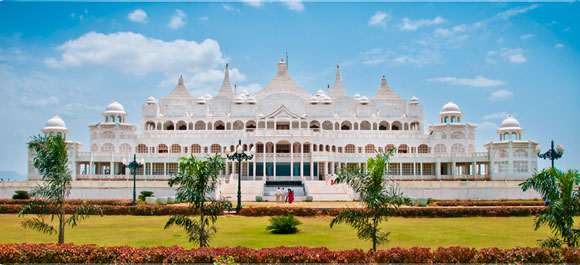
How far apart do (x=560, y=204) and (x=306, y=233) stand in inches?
429

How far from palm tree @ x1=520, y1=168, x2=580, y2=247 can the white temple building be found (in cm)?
3946

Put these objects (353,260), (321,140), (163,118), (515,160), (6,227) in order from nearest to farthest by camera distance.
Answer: (353,260) < (6,227) < (515,160) < (321,140) < (163,118)

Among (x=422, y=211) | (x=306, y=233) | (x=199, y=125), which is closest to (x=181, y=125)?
(x=199, y=125)

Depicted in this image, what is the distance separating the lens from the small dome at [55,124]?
→ 67625 millimetres

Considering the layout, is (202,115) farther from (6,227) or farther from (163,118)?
(6,227)

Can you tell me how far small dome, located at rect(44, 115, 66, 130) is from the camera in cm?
6762

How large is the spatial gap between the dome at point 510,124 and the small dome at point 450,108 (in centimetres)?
855

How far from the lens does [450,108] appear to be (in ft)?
244

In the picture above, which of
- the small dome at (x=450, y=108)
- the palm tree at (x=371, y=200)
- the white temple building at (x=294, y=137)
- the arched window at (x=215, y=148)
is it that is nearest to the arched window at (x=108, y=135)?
the white temple building at (x=294, y=137)

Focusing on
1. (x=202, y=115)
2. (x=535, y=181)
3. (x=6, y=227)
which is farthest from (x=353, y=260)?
(x=202, y=115)

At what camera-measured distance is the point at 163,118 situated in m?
80.2

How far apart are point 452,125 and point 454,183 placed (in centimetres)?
2603

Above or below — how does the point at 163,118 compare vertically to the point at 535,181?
above

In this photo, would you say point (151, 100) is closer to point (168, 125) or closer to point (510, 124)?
point (168, 125)
